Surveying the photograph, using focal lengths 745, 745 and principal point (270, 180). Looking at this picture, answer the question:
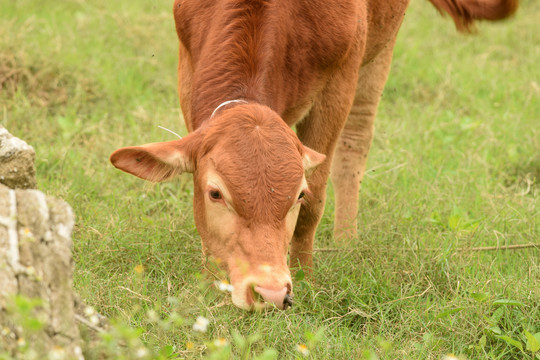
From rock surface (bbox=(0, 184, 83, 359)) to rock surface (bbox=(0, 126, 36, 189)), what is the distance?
2.06 ft

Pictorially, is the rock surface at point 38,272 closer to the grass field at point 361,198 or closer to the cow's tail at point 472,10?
the grass field at point 361,198

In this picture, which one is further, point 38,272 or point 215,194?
point 215,194

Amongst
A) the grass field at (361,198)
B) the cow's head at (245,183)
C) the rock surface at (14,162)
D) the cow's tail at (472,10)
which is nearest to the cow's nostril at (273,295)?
the cow's head at (245,183)

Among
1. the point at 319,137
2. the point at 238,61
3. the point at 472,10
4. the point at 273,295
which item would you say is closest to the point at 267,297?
the point at 273,295

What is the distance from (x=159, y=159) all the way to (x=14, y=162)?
0.60 m

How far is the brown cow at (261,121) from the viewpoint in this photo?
10.0 ft

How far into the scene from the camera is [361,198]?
16.3 ft

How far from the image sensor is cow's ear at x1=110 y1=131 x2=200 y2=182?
10.7 ft

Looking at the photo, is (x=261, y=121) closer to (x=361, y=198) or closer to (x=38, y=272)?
(x=38, y=272)

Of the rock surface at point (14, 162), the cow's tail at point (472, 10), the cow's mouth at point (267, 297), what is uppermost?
the rock surface at point (14, 162)

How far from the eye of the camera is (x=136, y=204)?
14.7 ft

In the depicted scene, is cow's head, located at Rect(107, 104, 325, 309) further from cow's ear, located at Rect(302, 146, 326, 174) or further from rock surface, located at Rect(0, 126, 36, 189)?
rock surface, located at Rect(0, 126, 36, 189)

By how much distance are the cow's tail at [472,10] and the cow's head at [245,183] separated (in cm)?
229

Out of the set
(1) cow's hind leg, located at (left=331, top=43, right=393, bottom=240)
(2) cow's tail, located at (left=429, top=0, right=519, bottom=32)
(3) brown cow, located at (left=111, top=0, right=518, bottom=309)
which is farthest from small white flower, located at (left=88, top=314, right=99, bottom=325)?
(2) cow's tail, located at (left=429, top=0, right=519, bottom=32)
